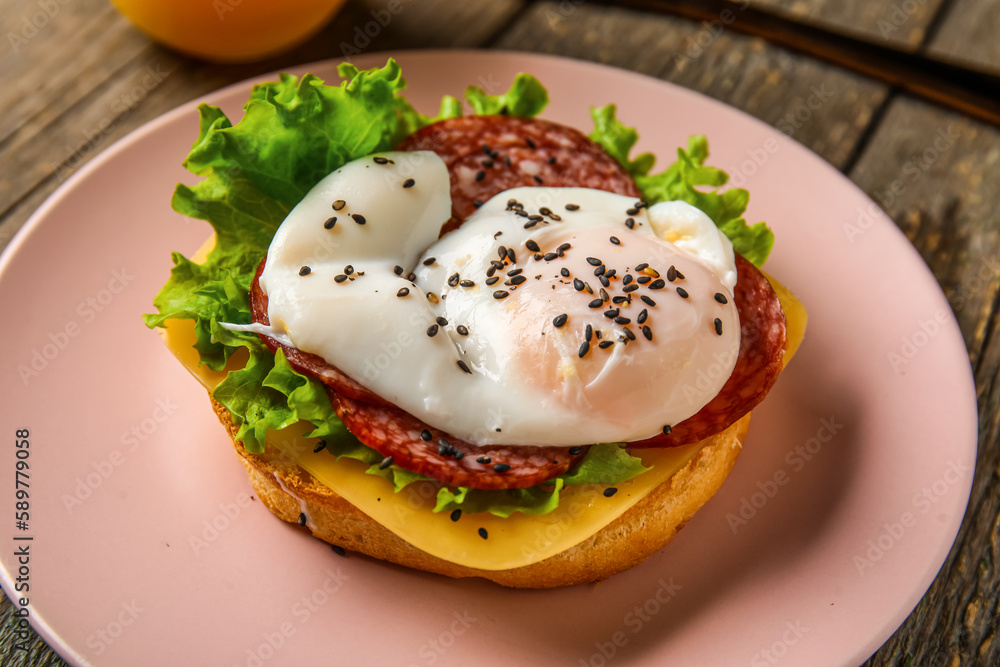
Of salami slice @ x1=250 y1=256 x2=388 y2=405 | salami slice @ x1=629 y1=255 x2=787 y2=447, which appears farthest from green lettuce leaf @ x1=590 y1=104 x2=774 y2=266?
salami slice @ x1=250 y1=256 x2=388 y2=405

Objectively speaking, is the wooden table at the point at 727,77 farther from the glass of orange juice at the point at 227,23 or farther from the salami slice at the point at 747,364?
the salami slice at the point at 747,364

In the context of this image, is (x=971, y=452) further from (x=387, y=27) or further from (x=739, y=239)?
(x=387, y=27)

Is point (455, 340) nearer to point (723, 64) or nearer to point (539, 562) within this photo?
point (539, 562)

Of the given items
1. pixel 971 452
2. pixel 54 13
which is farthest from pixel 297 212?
pixel 54 13

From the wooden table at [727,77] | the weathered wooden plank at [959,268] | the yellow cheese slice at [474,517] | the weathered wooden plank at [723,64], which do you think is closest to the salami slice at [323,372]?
the yellow cheese slice at [474,517]

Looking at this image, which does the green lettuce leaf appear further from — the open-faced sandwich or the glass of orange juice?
the glass of orange juice
